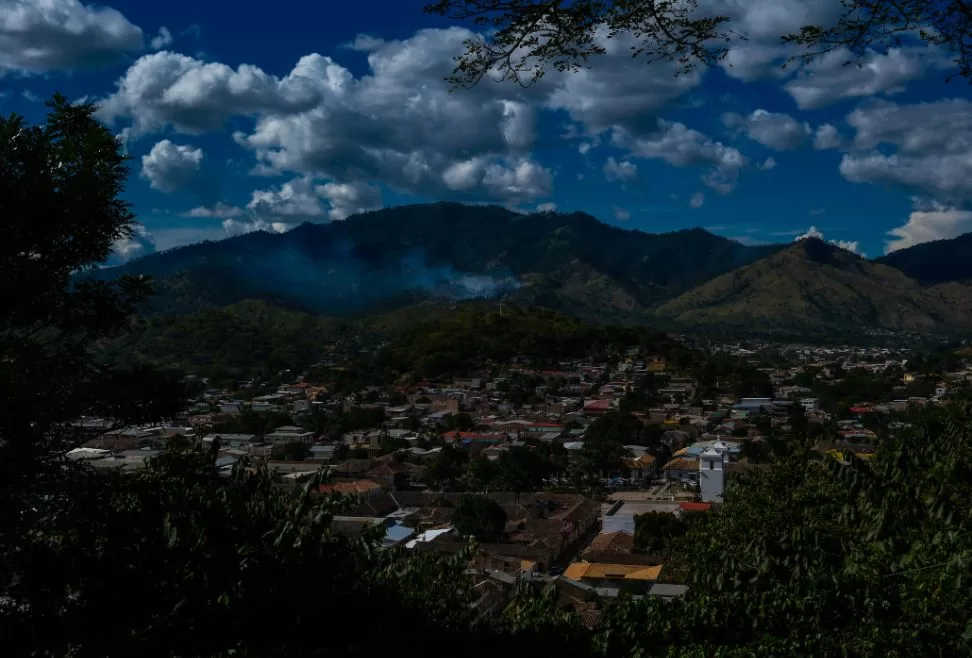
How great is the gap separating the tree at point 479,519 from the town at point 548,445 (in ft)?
0.11

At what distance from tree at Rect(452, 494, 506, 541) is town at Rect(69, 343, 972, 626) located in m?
0.03

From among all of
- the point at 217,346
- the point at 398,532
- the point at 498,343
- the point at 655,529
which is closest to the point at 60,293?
the point at 398,532

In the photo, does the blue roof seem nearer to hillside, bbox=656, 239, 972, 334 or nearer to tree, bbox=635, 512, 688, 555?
tree, bbox=635, 512, 688, 555

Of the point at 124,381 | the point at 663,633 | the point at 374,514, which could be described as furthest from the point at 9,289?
the point at 374,514

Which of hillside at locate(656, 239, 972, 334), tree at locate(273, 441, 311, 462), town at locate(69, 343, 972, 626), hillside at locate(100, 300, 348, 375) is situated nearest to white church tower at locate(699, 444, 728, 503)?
town at locate(69, 343, 972, 626)

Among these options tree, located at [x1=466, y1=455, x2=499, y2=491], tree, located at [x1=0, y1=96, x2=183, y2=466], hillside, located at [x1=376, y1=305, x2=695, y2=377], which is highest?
tree, located at [x1=0, y1=96, x2=183, y2=466]

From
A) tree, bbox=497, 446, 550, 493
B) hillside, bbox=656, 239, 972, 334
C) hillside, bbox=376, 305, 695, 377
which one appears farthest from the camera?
hillside, bbox=656, 239, 972, 334

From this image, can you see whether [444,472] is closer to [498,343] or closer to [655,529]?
[655,529]

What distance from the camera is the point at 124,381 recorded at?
13.3ft

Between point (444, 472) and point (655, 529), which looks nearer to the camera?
point (655, 529)

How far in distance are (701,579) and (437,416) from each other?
37.9 meters

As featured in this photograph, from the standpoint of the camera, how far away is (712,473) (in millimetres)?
22656

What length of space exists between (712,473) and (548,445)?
10.0 metres

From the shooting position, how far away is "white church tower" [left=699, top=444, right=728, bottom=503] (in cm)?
2241
